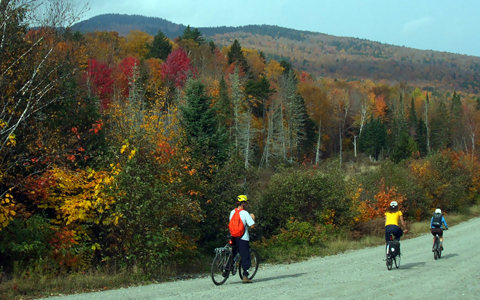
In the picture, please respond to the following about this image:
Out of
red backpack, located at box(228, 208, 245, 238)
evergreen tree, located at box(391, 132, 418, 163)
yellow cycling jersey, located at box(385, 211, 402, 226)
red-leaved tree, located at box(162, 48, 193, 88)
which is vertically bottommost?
evergreen tree, located at box(391, 132, 418, 163)

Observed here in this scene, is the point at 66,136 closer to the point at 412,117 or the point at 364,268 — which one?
the point at 364,268

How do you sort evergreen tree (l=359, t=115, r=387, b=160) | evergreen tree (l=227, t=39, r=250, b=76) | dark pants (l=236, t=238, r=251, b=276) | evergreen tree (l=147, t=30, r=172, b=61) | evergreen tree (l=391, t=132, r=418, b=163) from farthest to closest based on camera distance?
1. evergreen tree (l=359, t=115, r=387, b=160)
2. evergreen tree (l=227, t=39, r=250, b=76)
3. evergreen tree (l=147, t=30, r=172, b=61)
4. evergreen tree (l=391, t=132, r=418, b=163)
5. dark pants (l=236, t=238, r=251, b=276)

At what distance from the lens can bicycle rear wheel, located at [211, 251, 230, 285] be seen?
1136 cm

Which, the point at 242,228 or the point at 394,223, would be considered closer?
the point at 242,228

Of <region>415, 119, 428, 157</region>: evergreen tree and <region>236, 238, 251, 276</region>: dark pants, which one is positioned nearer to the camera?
<region>236, 238, 251, 276</region>: dark pants

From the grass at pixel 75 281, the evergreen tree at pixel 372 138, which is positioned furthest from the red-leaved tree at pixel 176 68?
the grass at pixel 75 281

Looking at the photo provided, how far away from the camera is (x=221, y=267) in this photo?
37.7 feet

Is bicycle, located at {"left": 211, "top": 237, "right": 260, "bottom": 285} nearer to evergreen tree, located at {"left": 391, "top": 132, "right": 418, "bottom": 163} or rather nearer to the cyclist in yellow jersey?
the cyclist in yellow jersey

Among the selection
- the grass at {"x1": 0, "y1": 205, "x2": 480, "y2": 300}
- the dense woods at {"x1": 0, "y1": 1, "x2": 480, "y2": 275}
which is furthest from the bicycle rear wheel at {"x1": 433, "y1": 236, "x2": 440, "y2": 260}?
the dense woods at {"x1": 0, "y1": 1, "x2": 480, "y2": 275}

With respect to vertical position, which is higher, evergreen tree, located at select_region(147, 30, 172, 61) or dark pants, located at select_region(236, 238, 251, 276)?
evergreen tree, located at select_region(147, 30, 172, 61)

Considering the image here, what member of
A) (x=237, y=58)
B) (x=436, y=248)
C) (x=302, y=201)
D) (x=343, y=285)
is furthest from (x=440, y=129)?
(x=343, y=285)

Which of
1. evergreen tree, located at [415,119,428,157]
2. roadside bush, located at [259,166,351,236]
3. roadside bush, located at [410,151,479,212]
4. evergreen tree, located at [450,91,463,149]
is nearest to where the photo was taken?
roadside bush, located at [259,166,351,236]

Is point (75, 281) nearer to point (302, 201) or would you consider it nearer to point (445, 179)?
point (302, 201)

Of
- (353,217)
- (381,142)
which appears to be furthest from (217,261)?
(381,142)
